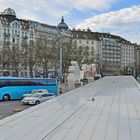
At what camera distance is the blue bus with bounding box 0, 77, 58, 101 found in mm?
31328

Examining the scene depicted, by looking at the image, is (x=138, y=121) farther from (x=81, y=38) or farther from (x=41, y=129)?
(x=81, y=38)

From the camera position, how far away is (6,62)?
2400 inches

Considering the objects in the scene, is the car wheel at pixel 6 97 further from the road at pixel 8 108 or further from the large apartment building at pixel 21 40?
the large apartment building at pixel 21 40

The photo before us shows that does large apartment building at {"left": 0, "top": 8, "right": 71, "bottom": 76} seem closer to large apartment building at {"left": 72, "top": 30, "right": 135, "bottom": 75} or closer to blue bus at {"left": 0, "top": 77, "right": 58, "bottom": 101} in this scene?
large apartment building at {"left": 72, "top": 30, "right": 135, "bottom": 75}

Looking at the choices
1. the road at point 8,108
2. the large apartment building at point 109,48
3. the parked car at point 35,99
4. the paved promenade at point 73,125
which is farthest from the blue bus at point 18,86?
the large apartment building at point 109,48

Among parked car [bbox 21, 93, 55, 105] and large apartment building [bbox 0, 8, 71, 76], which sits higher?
large apartment building [bbox 0, 8, 71, 76]

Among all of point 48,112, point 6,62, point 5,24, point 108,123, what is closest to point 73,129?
point 108,123

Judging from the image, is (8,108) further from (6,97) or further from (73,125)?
(73,125)

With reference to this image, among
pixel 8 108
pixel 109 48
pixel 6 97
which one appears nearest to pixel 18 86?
pixel 6 97

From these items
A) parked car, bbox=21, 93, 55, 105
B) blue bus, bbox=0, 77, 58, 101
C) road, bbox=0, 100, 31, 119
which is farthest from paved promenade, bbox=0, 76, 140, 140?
blue bus, bbox=0, 77, 58, 101

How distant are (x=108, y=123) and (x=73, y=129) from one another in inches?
74.7

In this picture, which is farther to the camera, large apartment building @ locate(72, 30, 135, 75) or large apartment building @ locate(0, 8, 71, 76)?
large apartment building @ locate(72, 30, 135, 75)

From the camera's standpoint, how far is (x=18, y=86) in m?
32.8

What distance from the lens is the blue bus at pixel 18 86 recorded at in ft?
103
